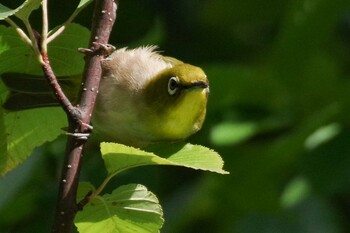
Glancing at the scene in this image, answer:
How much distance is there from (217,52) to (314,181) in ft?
2.40

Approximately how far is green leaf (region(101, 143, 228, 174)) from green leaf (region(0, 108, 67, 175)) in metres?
0.30

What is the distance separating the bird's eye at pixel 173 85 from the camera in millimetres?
2123

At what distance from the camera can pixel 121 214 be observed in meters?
1.60

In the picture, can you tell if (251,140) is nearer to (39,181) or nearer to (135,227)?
(39,181)

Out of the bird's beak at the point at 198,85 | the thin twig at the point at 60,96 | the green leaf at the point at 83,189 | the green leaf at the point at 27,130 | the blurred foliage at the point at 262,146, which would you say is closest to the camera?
the thin twig at the point at 60,96

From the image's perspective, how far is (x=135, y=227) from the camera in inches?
63.1

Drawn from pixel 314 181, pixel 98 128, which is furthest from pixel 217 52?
pixel 98 128

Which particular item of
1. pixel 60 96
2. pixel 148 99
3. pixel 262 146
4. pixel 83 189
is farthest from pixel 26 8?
pixel 262 146

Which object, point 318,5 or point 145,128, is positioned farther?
point 318,5

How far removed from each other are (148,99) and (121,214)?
0.67 meters

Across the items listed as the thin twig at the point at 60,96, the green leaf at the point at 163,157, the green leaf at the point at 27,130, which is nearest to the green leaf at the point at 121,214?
the green leaf at the point at 163,157

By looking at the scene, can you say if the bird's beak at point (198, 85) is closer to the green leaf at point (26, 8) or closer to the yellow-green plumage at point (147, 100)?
the yellow-green plumage at point (147, 100)

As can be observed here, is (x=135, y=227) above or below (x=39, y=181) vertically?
below

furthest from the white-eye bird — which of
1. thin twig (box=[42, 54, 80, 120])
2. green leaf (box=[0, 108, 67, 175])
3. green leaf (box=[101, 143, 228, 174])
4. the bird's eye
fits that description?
thin twig (box=[42, 54, 80, 120])
